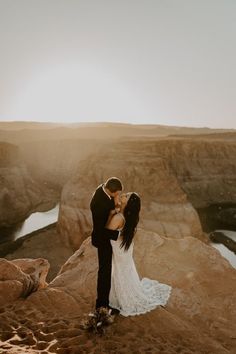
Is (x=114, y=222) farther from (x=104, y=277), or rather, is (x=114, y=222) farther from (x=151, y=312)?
(x=151, y=312)

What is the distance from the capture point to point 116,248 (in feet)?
18.9

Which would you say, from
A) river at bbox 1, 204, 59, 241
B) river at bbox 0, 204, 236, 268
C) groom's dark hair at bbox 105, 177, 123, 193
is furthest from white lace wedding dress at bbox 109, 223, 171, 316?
river at bbox 1, 204, 59, 241

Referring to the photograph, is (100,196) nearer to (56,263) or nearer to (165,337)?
(165,337)

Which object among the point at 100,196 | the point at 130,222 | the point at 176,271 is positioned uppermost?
the point at 100,196

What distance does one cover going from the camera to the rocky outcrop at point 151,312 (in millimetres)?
5051

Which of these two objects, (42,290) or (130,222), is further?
(42,290)

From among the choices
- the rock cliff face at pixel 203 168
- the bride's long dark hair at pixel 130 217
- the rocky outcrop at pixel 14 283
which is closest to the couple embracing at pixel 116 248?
the bride's long dark hair at pixel 130 217

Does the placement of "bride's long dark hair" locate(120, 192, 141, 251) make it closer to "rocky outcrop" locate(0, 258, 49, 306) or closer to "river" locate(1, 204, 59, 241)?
"rocky outcrop" locate(0, 258, 49, 306)

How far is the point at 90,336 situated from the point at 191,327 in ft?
5.74

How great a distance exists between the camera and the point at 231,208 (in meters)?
43.8

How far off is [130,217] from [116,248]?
1.89 ft

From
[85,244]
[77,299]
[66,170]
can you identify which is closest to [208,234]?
[85,244]

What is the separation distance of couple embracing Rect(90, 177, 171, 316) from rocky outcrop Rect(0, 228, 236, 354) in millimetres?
254

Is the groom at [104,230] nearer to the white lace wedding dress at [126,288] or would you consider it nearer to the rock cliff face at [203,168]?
the white lace wedding dress at [126,288]
